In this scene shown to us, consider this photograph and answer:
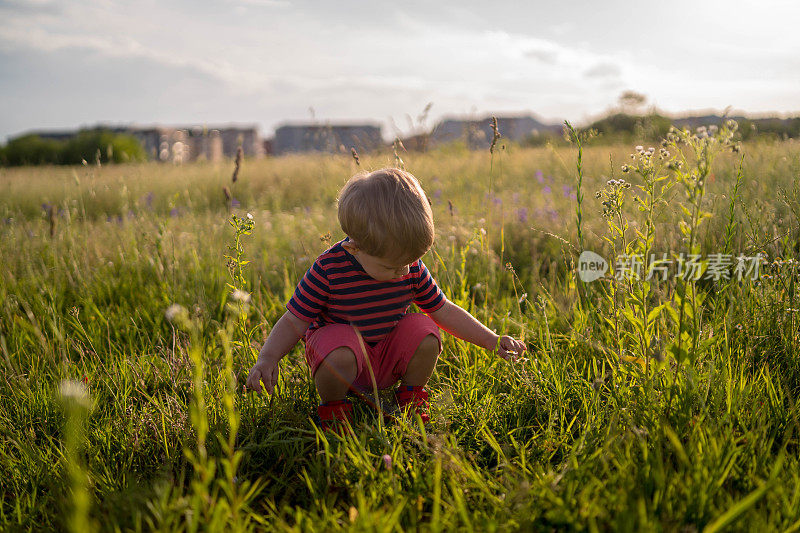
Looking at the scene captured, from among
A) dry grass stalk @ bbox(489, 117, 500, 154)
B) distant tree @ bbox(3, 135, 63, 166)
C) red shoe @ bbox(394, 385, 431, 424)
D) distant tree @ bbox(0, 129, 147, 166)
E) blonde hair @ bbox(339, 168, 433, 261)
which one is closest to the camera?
blonde hair @ bbox(339, 168, 433, 261)

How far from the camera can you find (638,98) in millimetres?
15102

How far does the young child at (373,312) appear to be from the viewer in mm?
1620

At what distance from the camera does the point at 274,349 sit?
1.75 m

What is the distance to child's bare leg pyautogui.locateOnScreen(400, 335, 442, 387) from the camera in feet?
5.90

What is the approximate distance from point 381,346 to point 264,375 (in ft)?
1.40

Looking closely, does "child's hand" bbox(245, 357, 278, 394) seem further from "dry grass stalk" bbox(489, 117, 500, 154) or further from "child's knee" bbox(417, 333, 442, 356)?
"dry grass stalk" bbox(489, 117, 500, 154)

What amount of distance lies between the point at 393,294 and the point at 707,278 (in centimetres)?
181

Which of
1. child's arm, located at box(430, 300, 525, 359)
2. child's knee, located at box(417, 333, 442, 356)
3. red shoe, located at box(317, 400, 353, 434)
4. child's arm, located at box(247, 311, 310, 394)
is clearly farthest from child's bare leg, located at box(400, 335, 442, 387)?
child's arm, located at box(247, 311, 310, 394)

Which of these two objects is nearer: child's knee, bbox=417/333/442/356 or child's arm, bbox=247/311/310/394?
child's arm, bbox=247/311/310/394

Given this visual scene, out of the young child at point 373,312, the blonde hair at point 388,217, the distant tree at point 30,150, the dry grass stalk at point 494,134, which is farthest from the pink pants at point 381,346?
the distant tree at point 30,150

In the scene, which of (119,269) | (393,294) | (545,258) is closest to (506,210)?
(545,258)

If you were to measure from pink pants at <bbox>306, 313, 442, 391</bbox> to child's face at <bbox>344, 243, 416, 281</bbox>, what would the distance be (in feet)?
0.61

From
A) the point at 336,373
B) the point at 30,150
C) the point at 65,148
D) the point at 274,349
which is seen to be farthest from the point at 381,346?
the point at 30,150

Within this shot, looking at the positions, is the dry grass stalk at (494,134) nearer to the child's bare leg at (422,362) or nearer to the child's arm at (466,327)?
the child's arm at (466,327)
